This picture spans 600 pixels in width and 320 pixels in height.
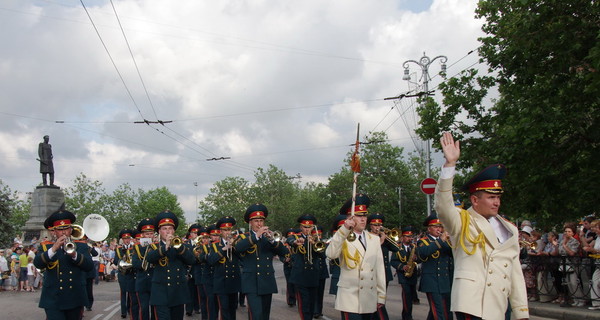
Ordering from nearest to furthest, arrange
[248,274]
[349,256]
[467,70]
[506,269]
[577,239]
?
[506,269]
[349,256]
[248,274]
[577,239]
[467,70]

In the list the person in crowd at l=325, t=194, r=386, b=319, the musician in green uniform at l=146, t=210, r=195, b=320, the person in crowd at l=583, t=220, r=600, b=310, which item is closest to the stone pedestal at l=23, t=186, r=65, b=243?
the musician in green uniform at l=146, t=210, r=195, b=320

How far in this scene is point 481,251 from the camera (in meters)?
5.00

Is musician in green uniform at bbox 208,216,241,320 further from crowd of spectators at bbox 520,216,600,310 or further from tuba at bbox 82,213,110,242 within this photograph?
tuba at bbox 82,213,110,242

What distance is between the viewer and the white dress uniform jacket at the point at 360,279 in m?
7.21

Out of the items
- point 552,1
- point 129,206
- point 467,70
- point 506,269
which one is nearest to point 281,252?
point 506,269

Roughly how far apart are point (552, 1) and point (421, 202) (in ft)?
176

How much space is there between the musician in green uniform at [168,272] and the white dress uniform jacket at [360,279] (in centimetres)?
262

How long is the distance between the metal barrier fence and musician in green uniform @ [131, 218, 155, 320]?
9594 mm

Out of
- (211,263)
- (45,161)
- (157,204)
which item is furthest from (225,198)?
(211,263)

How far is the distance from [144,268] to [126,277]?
4.41 metres

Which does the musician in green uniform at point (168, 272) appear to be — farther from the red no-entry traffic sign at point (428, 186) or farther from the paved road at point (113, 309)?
the red no-entry traffic sign at point (428, 186)

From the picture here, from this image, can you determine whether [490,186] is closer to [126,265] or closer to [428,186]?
[126,265]

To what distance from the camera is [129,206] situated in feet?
259

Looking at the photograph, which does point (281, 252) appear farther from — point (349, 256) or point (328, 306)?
point (328, 306)
